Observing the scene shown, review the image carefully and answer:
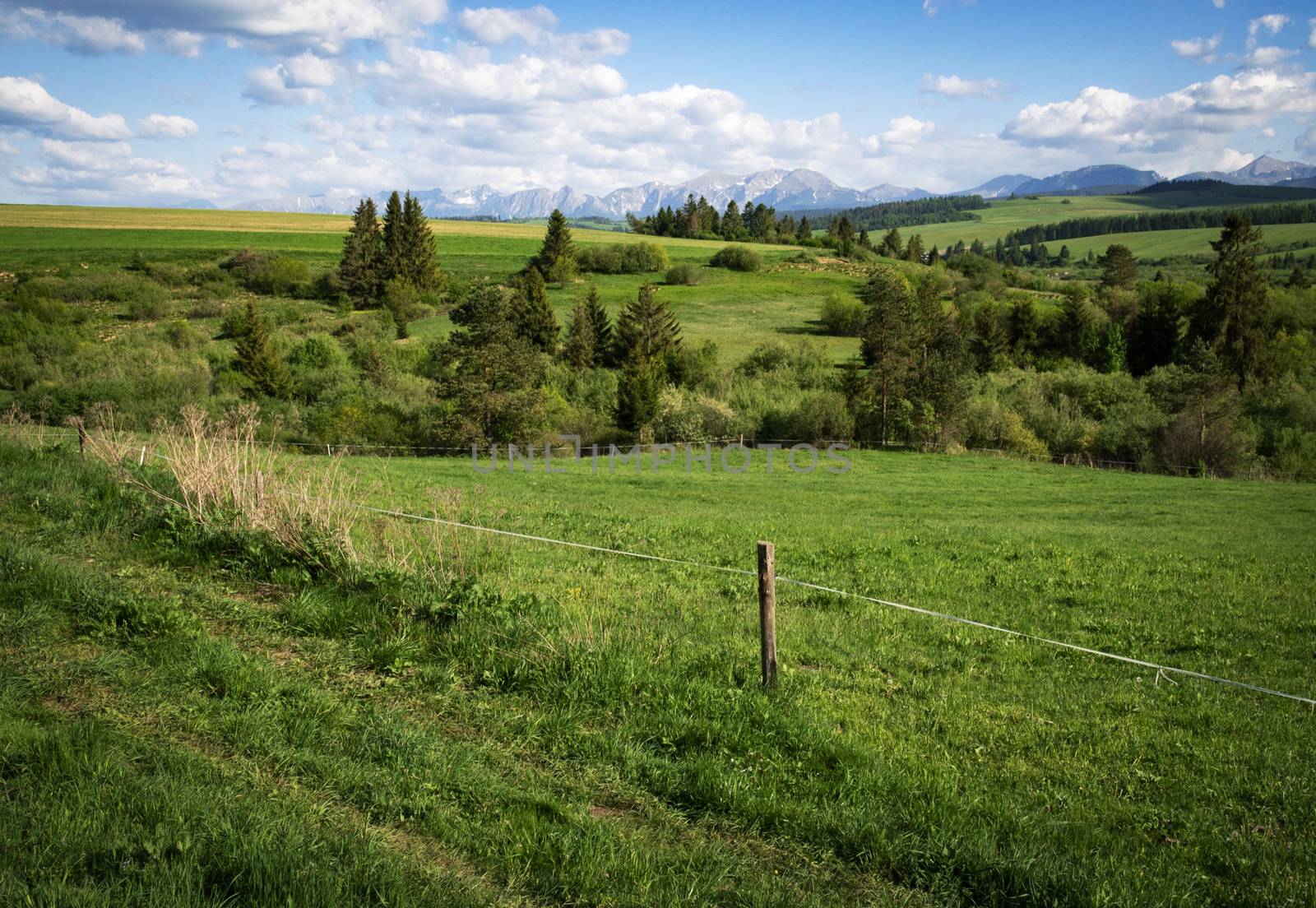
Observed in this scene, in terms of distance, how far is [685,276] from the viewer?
4210 inches

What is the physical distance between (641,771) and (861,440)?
171 feet

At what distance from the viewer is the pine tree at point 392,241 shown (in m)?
91.7

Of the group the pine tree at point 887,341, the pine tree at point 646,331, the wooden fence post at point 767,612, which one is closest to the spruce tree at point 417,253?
the pine tree at point 646,331

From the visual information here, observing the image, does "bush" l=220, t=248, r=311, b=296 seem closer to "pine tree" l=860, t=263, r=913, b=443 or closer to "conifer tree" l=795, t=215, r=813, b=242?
"pine tree" l=860, t=263, r=913, b=443

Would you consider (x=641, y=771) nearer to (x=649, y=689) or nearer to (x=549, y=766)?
(x=549, y=766)

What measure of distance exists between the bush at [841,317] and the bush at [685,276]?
83.0ft

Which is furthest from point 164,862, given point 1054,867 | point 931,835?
point 1054,867

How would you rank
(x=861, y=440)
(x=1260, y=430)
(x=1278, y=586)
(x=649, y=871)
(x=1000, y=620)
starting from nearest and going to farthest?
(x=649, y=871) < (x=1000, y=620) < (x=1278, y=586) < (x=1260, y=430) < (x=861, y=440)

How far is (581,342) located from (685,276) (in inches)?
1535

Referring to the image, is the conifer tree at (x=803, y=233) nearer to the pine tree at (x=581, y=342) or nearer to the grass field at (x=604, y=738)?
the pine tree at (x=581, y=342)

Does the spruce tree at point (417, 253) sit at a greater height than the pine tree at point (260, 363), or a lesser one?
greater

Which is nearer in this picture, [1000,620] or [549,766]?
[549,766]

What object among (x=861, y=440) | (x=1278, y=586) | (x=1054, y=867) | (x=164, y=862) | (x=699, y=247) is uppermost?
(x=699, y=247)

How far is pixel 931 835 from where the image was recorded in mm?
4547
